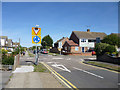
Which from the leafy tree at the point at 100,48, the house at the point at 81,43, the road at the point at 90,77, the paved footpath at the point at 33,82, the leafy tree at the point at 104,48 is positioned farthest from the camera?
the house at the point at 81,43

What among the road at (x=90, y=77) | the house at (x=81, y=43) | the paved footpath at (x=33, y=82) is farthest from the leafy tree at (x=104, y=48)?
the house at (x=81, y=43)

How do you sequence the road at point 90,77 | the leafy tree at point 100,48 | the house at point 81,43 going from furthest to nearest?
the house at point 81,43
the leafy tree at point 100,48
the road at point 90,77

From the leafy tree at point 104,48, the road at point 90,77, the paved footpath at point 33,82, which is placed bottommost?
the road at point 90,77

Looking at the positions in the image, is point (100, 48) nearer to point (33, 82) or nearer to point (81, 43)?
point (33, 82)

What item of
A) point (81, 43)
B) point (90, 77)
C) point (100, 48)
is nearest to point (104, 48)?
point (100, 48)

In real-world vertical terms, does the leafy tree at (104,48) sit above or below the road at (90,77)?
above

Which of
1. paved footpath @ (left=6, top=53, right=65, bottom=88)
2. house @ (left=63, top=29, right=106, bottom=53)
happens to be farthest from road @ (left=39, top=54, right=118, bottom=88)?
house @ (left=63, top=29, right=106, bottom=53)

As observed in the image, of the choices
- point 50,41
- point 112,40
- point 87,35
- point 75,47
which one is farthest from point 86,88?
point 50,41

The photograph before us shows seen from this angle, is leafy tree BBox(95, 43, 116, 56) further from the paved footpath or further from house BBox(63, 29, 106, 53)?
house BBox(63, 29, 106, 53)

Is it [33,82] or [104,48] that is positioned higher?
[104,48]

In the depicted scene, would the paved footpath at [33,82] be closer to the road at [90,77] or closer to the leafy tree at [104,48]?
the road at [90,77]

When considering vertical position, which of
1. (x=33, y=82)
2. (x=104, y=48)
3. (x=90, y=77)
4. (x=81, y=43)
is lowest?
(x=90, y=77)

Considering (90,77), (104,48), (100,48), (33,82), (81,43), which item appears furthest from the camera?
(81,43)

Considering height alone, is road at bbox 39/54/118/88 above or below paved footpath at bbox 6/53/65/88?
below
